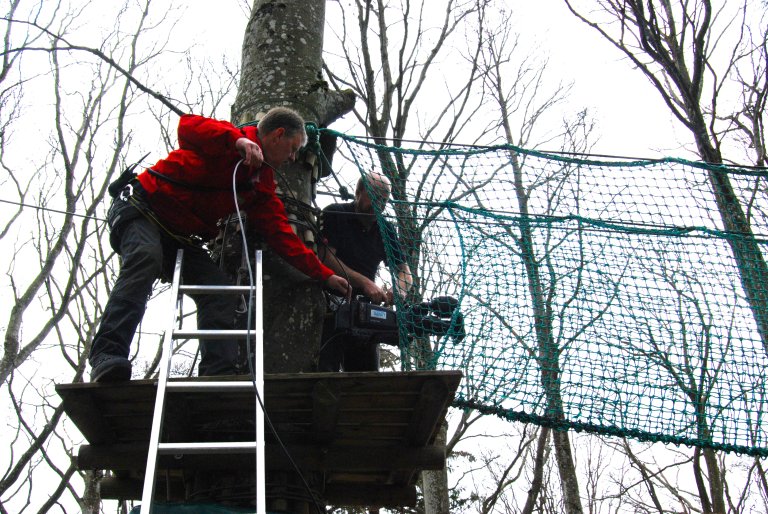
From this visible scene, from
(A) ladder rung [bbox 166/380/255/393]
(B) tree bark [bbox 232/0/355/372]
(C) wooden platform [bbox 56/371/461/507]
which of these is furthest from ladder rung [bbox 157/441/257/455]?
(B) tree bark [bbox 232/0/355/372]

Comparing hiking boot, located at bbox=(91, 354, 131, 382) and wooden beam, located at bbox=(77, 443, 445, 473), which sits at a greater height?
hiking boot, located at bbox=(91, 354, 131, 382)

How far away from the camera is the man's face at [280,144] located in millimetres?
3357

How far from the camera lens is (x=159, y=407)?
2367 mm

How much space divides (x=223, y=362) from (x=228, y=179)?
88cm

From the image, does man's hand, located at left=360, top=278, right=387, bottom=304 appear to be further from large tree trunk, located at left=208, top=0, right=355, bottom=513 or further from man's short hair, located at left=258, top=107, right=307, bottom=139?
man's short hair, located at left=258, top=107, right=307, bottom=139

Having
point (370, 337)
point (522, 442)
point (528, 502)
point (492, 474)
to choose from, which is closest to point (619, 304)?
point (370, 337)

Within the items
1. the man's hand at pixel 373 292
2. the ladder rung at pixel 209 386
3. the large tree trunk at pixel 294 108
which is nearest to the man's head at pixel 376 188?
the large tree trunk at pixel 294 108

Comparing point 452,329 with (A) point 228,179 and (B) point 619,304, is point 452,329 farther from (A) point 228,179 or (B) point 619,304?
(A) point 228,179

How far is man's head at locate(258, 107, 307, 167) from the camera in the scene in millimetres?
3355

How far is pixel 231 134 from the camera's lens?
3.21m

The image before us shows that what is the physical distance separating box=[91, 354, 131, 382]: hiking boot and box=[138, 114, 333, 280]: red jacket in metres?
0.83

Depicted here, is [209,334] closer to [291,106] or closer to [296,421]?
[296,421]

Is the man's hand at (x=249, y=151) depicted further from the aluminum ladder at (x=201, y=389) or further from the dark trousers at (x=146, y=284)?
the dark trousers at (x=146, y=284)

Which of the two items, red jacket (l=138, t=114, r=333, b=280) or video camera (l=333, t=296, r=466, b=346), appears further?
video camera (l=333, t=296, r=466, b=346)
